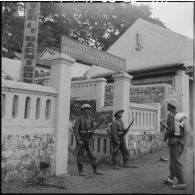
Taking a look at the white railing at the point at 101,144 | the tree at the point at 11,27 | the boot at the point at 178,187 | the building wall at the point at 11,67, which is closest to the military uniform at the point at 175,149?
the boot at the point at 178,187

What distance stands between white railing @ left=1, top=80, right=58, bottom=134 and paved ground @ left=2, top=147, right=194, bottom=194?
103 cm

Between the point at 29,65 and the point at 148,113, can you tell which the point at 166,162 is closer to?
the point at 148,113

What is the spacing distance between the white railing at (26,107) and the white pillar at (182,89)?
740 cm

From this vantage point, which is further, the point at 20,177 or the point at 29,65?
the point at 29,65

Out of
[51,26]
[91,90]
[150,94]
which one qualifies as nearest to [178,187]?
[91,90]

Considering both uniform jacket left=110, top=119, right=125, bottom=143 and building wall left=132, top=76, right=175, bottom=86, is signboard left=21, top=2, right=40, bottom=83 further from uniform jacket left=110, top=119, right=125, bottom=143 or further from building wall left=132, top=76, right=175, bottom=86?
building wall left=132, top=76, right=175, bottom=86

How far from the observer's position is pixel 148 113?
10102mm

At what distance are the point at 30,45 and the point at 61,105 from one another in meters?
1.70

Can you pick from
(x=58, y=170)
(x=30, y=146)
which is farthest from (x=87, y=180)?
(x=30, y=146)

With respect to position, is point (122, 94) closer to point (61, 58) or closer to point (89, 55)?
point (89, 55)

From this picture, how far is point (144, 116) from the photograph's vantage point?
32.3 ft

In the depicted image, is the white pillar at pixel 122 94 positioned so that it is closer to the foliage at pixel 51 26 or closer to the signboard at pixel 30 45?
the signboard at pixel 30 45

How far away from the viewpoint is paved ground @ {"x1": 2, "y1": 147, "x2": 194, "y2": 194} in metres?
4.75

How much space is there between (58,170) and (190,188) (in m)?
2.89
